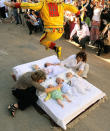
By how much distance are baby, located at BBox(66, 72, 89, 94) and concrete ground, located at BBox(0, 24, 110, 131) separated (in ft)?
1.51

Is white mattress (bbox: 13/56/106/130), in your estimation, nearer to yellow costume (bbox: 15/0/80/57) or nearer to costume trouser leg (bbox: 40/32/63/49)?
costume trouser leg (bbox: 40/32/63/49)

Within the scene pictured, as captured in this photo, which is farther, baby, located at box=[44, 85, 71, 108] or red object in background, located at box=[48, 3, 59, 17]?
red object in background, located at box=[48, 3, 59, 17]

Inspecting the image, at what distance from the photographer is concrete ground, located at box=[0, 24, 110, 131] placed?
267cm

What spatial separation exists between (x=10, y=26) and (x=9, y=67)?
4371 millimetres

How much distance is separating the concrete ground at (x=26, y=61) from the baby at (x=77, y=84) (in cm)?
46

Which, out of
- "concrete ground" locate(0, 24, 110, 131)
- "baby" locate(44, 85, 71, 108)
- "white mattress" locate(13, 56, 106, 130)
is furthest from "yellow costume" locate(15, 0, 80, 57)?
"concrete ground" locate(0, 24, 110, 131)

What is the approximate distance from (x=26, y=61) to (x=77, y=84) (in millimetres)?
2090

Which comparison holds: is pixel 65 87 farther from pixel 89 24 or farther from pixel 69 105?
pixel 89 24

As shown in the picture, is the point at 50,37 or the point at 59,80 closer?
the point at 59,80

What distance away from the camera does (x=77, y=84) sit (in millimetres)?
3152

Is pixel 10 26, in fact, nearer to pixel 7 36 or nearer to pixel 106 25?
pixel 7 36

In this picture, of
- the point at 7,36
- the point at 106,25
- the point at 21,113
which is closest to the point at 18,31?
the point at 7,36

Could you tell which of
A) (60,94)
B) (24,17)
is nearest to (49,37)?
(60,94)

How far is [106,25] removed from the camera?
5.06 metres
